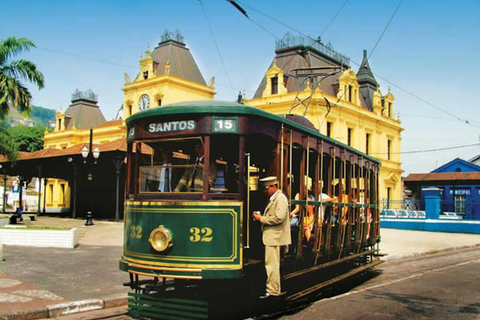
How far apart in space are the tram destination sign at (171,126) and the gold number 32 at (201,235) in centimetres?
140

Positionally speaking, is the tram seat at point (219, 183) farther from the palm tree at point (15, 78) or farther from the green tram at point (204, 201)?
the palm tree at point (15, 78)

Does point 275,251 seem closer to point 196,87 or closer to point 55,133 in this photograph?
point 196,87

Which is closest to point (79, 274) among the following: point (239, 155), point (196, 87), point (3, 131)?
point (239, 155)

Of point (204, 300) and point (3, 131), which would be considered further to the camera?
point (3, 131)

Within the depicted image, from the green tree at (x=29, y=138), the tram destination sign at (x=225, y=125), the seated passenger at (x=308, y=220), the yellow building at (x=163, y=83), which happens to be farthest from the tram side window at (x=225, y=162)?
the green tree at (x=29, y=138)

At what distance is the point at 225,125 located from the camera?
23.8 feet

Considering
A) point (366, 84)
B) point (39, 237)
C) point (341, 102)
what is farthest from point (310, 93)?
point (39, 237)

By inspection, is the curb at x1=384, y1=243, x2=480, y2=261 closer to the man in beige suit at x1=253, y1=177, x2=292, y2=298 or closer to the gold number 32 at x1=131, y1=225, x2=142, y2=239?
the man in beige suit at x1=253, y1=177, x2=292, y2=298

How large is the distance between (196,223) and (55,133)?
6091 centimetres

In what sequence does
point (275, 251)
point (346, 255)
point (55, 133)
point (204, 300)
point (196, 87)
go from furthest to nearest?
point (55, 133), point (196, 87), point (346, 255), point (275, 251), point (204, 300)

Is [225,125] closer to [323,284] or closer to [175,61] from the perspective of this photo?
[323,284]

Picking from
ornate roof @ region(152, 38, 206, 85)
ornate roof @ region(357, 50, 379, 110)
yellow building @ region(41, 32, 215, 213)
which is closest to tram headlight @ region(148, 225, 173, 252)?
yellow building @ region(41, 32, 215, 213)

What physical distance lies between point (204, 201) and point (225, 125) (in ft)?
3.56

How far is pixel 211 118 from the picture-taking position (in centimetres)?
723
